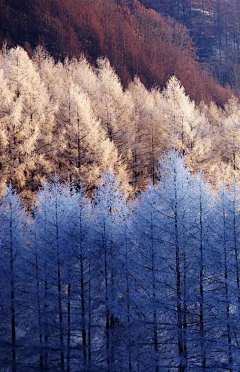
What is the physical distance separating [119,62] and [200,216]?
71515 mm

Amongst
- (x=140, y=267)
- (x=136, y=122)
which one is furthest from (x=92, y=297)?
(x=136, y=122)

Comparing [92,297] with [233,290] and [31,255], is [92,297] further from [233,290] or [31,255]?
[233,290]

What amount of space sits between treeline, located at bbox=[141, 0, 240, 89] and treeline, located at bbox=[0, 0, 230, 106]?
20.2m

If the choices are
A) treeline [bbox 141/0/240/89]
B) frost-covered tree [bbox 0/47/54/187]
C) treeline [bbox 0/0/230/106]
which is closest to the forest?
frost-covered tree [bbox 0/47/54/187]

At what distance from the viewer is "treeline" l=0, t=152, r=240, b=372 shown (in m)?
18.3

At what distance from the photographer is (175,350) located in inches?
817

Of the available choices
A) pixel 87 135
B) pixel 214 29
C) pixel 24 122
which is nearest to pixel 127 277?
pixel 87 135

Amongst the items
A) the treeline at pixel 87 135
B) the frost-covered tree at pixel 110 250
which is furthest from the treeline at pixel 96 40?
the frost-covered tree at pixel 110 250

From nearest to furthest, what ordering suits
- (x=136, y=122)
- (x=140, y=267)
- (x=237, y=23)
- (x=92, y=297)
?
(x=140, y=267) < (x=92, y=297) < (x=136, y=122) < (x=237, y=23)

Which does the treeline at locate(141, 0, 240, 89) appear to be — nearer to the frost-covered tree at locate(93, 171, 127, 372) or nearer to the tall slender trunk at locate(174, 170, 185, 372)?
the frost-covered tree at locate(93, 171, 127, 372)

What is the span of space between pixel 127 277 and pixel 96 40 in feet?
266

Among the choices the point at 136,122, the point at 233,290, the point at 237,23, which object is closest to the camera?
the point at 233,290

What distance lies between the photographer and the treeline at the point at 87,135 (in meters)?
28.8

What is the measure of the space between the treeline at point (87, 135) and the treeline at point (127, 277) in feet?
23.1
